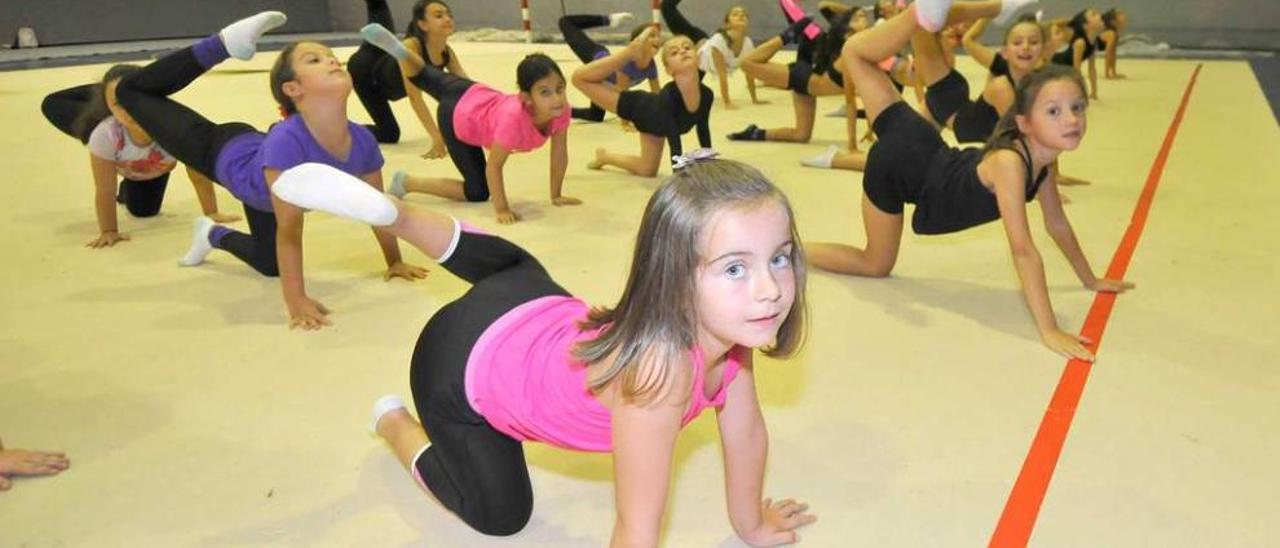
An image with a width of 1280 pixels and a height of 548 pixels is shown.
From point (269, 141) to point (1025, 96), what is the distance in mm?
2154

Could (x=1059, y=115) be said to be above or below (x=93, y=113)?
above

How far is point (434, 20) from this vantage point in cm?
513

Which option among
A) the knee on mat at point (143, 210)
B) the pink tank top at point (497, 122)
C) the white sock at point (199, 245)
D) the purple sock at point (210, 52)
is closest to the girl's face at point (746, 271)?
the purple sock at point (210, 52)

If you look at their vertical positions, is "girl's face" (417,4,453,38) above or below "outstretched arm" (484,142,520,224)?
above

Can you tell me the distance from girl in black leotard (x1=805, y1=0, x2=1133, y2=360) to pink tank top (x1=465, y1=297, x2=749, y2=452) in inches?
53.9

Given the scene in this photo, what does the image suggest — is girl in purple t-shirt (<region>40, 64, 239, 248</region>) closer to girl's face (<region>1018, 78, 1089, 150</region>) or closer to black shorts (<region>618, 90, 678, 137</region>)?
black shorts (<region>618, 90, 678, 137</region>)

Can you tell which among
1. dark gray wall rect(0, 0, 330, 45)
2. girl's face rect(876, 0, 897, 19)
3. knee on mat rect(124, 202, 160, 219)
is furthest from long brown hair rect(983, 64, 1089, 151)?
dark gray wall rect(0, 0, 330, 45)

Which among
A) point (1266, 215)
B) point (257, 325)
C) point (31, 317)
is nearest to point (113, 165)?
point (31, 317)

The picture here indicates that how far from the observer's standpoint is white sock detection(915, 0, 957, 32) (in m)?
2.72

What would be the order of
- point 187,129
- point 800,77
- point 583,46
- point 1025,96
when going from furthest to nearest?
point 583,46 → point 800,77 → point 187,129 → point 1025,96

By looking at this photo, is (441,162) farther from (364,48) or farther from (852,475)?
(852,475)

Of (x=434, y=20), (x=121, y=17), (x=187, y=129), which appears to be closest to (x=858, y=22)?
(x=434, y=20)

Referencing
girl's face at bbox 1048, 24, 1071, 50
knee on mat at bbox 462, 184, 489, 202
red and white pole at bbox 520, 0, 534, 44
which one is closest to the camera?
knee on mat at bbox 462, 184, 489, 202

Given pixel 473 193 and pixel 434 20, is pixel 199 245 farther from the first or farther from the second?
pixel 434 20
